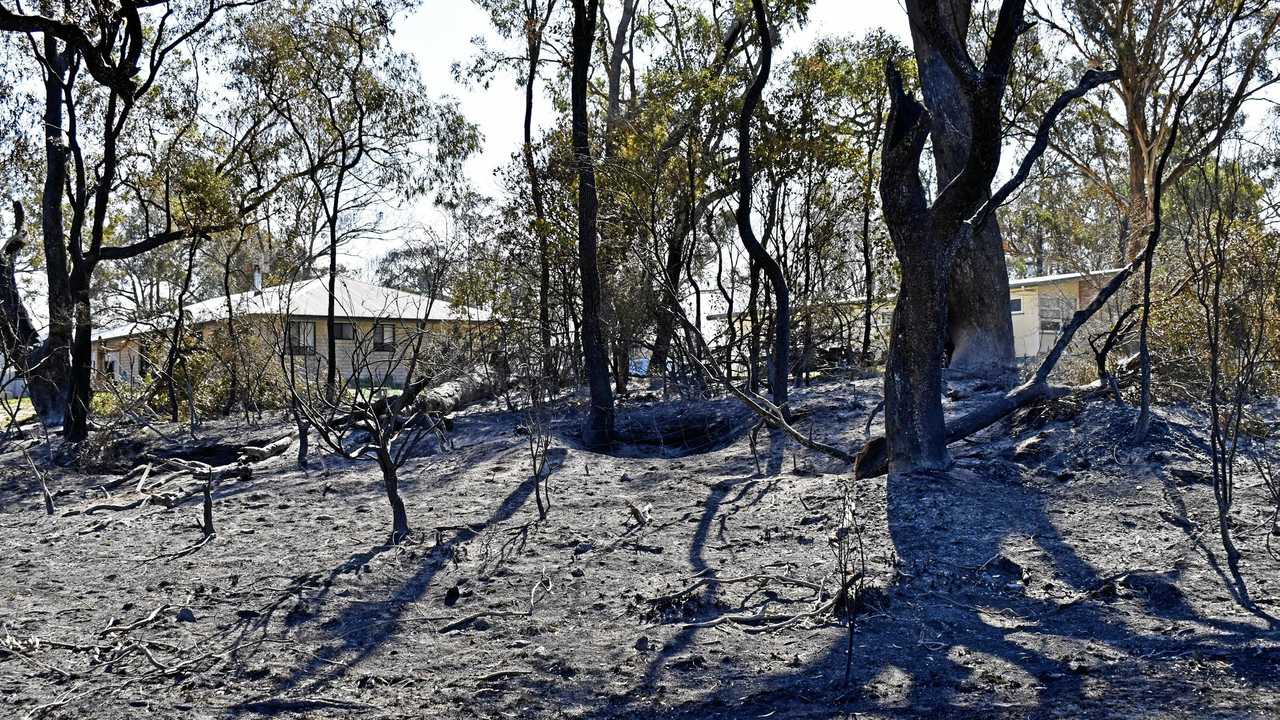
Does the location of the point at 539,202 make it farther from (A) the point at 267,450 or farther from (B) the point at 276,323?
(A) the point at 267,450

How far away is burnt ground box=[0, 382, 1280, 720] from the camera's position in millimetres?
4117

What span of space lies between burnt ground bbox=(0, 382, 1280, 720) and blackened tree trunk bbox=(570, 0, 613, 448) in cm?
174

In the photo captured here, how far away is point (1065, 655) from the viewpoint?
13.7 ft

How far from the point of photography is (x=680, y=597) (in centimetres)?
516

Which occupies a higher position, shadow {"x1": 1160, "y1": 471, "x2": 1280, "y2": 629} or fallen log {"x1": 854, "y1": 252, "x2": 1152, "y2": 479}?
fallen log {"x1": 854, "y1": 252, "x2": 1152, "y2": 479}

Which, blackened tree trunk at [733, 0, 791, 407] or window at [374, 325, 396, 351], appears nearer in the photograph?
window at [374, 325, 396, 351]

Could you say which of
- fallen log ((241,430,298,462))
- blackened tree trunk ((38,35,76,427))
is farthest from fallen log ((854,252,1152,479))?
blackened tree trunk ((38,35,76,427))

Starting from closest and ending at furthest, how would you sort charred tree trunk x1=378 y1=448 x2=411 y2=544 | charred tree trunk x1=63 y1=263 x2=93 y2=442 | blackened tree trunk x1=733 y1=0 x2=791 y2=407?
charred tree trunk x1=378 y1=448 x2=411 y2=544
blackened tree trunk x1=733 y1=0 x2=791 y2=407
charred tree trunk x1=63 y1=263 x2=93 y2=442

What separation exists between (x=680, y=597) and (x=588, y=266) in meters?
4.84

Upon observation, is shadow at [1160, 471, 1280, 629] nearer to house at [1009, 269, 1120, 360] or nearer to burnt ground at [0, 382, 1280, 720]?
Result: burnt ground at [0, 382, 1280, 720]

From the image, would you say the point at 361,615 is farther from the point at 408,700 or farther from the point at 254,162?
the point at 254,162

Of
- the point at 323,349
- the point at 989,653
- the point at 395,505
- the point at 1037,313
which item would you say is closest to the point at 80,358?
the point at 395,505

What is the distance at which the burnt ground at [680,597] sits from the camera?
4.12m

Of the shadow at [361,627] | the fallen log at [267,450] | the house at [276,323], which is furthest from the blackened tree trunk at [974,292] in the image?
the shadow at [361,627]
